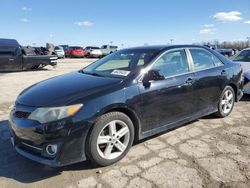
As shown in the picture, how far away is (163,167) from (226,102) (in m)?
2.74

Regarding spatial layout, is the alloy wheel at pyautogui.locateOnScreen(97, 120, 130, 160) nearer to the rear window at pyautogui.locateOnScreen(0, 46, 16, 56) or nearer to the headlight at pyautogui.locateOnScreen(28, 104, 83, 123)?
the headlight at pyautogui.locateOnScreen(28, 104, 83, 123)

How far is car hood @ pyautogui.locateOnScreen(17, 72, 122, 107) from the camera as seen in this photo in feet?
11.1

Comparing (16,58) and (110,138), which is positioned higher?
(16,58)

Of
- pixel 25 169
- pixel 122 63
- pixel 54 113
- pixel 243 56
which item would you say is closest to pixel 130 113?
pixel 54 113

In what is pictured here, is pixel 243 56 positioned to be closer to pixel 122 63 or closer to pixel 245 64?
pixel 245 64

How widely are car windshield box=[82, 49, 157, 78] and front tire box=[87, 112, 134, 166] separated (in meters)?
0.72

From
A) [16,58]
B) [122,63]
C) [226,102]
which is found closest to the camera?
[122,63]

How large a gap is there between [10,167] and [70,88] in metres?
1.31

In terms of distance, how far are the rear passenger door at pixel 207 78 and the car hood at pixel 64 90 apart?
169cm

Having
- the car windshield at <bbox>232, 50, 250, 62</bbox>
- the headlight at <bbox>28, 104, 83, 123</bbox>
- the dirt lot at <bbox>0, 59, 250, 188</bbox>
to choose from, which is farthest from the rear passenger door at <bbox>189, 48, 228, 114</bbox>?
the car windshield at <bbox>232, 50, 250, 62</bbox>

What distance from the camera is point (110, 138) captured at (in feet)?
11.8

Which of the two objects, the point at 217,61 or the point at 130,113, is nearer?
the point at 130,113

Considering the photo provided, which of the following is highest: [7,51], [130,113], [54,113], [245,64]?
[7,51]

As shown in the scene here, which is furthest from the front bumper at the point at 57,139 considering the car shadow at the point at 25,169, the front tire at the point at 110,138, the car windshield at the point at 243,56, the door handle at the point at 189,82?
the car windshield at the point at 243,56
